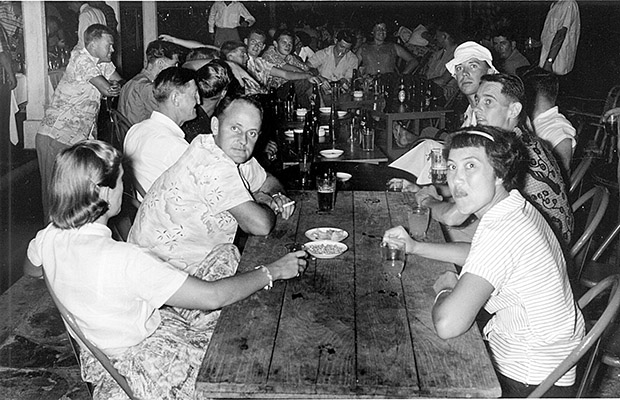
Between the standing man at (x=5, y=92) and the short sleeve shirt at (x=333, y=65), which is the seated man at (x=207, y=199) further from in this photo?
the short sleeve shirt at (x=333, y=65)

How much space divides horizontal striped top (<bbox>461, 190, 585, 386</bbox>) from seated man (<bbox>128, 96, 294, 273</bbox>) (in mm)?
973

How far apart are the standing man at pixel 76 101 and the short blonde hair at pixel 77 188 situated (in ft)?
9.40

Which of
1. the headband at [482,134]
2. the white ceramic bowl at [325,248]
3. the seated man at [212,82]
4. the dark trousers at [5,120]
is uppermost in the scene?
the headband at [482,134]

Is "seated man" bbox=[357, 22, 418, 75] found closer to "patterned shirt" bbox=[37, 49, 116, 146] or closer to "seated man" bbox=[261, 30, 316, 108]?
"seated man" bbox=[261, 30, 316, 108]

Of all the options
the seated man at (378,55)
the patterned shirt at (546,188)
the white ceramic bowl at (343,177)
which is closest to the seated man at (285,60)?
the seated man at (378,55)

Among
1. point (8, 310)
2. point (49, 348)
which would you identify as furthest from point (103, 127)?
point (49, 348)

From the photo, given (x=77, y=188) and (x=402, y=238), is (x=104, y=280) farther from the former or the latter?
(x=402, y=238)

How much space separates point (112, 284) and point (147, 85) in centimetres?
295

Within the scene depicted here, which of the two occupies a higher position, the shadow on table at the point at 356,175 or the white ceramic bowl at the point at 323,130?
the shadow on table at the point at 356,175

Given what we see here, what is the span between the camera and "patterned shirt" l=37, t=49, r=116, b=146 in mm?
4688

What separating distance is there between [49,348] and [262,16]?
12.2 metres

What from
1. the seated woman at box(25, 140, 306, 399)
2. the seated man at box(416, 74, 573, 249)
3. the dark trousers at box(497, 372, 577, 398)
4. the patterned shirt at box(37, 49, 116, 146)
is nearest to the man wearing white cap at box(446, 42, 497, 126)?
the seated man at box(416, 74, 573, 249)

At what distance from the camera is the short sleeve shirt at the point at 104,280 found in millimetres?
1885

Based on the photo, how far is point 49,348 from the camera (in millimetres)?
3158
